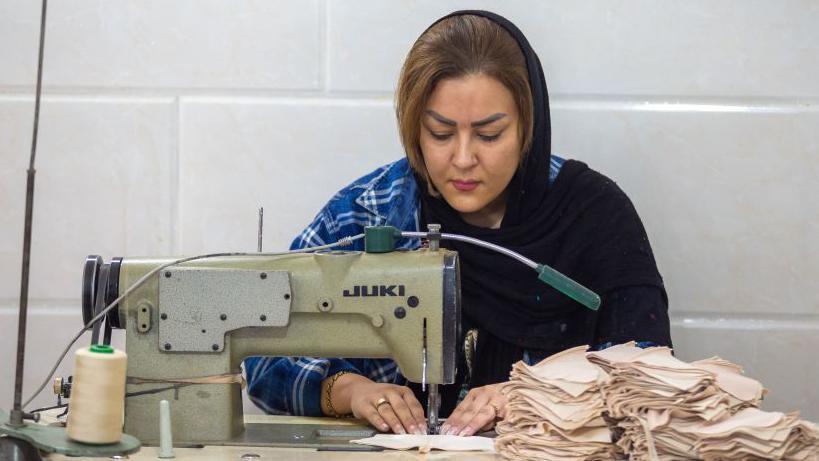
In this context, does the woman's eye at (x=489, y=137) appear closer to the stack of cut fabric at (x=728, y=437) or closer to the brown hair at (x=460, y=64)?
the brown hair at (x=460, y=64)

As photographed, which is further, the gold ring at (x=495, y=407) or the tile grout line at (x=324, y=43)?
the tile grout line at (x=324, y=43)

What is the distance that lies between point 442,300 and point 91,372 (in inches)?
22.7

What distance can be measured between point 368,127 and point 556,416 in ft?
4.18

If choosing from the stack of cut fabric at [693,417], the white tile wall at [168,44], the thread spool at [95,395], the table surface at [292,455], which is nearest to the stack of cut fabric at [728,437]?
the stack of cut fabric at [693,417]

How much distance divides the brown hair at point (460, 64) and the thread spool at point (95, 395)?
3.07ft

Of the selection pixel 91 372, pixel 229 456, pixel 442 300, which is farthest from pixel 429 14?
pixel 91 372

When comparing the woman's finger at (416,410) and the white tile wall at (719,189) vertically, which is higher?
the white tile wall at (719,189)

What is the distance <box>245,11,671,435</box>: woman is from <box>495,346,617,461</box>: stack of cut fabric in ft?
1.30

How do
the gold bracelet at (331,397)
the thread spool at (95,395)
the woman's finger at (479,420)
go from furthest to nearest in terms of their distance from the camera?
1. the gold bracelet at (331,397)
2. the woman's finger at (479,420)
3. the thread spool at (95,395)

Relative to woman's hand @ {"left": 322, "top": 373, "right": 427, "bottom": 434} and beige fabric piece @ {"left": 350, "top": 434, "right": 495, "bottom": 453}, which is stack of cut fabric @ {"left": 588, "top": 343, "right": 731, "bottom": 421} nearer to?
beige fabric piece @ {"left": 350, "top": 434, "right": 495, "bottom": 453}

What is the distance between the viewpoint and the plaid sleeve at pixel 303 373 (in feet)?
6.74

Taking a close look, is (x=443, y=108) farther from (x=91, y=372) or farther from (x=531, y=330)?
(x=91, y=372)

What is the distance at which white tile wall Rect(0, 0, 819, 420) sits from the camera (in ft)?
8.64

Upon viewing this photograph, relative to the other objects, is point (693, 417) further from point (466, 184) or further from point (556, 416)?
point (466, 184)
